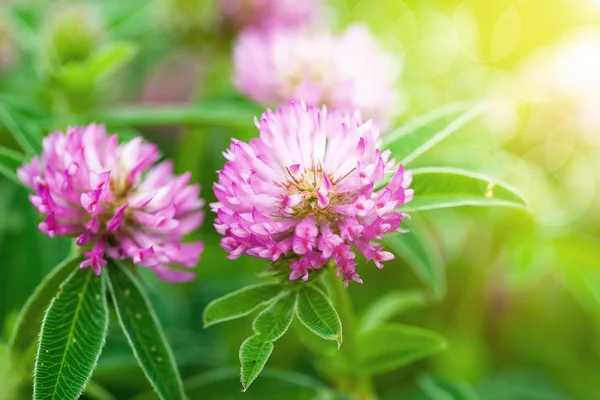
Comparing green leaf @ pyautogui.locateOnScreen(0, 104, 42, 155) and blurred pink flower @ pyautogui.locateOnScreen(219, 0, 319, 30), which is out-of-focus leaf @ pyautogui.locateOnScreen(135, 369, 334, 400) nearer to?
green leaf @ pyautogui.locateOnScreen(0, 104, 42, 155)

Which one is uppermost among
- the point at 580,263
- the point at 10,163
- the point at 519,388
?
the point at 10,163

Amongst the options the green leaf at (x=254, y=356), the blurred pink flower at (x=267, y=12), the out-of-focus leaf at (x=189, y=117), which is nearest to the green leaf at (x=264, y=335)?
the green leaf at (x=254, y=356)

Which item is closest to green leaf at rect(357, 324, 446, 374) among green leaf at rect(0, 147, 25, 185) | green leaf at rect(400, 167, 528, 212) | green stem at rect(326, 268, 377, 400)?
green stem at rect(326, 268, 377, 400)

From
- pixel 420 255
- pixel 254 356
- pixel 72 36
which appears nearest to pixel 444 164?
pixel 420 255

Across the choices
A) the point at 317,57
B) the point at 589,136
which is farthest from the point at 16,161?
the point at 589,136

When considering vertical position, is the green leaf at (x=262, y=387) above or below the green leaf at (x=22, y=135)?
below

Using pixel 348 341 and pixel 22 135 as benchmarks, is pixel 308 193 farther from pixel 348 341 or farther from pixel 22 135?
pixel 22 135

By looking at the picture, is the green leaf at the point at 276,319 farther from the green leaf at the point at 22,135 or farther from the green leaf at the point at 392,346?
the green leaf at the point at 22,135

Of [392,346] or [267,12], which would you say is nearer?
[392,346]
